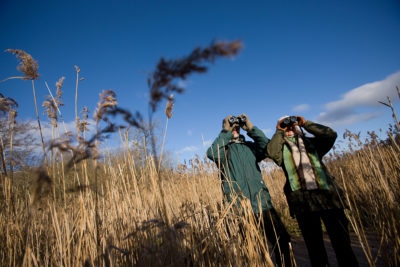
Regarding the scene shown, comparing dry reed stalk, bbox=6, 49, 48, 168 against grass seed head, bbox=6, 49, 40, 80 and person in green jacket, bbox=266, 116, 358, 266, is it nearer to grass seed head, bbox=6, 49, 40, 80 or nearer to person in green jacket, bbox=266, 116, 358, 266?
grass seed head, bbox=6, 49, 40, 80

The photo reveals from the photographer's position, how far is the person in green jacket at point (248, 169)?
215 cm

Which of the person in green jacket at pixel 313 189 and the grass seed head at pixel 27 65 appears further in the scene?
the person in green jacket at pixel 313 189

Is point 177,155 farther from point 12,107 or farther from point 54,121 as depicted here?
point 12,107

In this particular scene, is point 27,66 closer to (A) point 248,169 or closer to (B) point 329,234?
(A) point 248,169

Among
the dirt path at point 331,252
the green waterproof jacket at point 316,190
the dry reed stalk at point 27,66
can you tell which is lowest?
the dirt path at point 331,252

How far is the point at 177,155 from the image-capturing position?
2010mm

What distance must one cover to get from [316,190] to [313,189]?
3 centimetres

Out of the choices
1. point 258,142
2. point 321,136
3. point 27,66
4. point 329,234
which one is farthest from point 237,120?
point 27,66

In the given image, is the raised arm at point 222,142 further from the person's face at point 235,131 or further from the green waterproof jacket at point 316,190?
the green waterproof jacket at point 316,190

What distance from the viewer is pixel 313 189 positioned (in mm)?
1981

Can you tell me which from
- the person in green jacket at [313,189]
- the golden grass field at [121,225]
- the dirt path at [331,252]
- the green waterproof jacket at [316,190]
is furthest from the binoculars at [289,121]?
the dirt path at [331,252]

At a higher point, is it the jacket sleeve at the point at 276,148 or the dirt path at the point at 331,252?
the jacket sleeve at the point at 276,148

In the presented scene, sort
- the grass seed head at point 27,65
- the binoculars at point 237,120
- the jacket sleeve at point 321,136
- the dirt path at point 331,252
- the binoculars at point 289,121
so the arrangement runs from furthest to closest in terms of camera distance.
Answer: the binoculars at point 237,120, the dirt path at point 331,252, the binoculars at point 289,121, the jacket sleeve at point 321,136, the grass seed head at point 27,65

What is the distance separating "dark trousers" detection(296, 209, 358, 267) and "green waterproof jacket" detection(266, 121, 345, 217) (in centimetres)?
11
